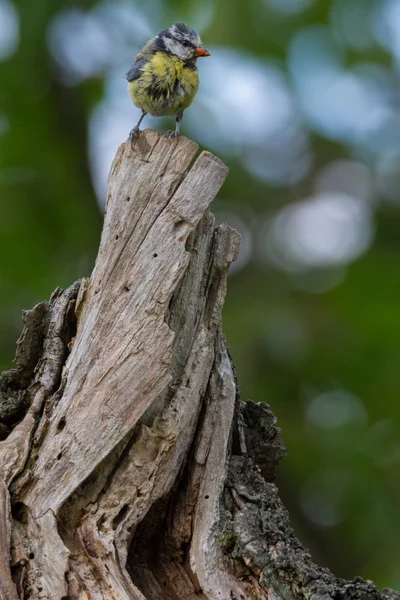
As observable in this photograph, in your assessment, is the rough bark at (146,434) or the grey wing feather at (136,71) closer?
the rough bark at (146,434)

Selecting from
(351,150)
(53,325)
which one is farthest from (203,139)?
(53,325)

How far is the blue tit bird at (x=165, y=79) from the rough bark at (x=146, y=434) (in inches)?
46.1

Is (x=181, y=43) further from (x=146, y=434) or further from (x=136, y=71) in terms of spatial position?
(x=146, y=434)

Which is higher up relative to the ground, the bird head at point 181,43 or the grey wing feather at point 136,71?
the bird head at point 181,43

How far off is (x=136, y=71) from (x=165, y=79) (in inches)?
8.2

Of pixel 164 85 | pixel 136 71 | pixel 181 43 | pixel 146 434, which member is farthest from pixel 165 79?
pixel 146 434

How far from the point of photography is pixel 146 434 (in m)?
3.06

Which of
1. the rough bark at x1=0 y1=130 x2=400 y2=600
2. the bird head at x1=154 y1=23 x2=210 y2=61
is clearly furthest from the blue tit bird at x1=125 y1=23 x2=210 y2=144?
the rough bark at x1=0 y1=130 x2=400 y2=600

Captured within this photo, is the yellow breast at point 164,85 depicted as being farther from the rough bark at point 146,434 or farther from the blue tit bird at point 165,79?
the rough bark at point 146,434

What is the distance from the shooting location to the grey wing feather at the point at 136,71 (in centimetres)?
455

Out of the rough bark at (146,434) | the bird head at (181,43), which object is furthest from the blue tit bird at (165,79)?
the rough bark at (146,434)

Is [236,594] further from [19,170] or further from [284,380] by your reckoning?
[19,170]

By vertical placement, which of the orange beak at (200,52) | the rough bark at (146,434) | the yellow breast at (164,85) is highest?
the orange beak at (200,52)

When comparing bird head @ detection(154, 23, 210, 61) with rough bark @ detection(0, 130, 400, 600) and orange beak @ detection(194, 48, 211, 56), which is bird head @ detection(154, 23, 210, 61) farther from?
rough bark @ detection(0, 130, 400, 600)
